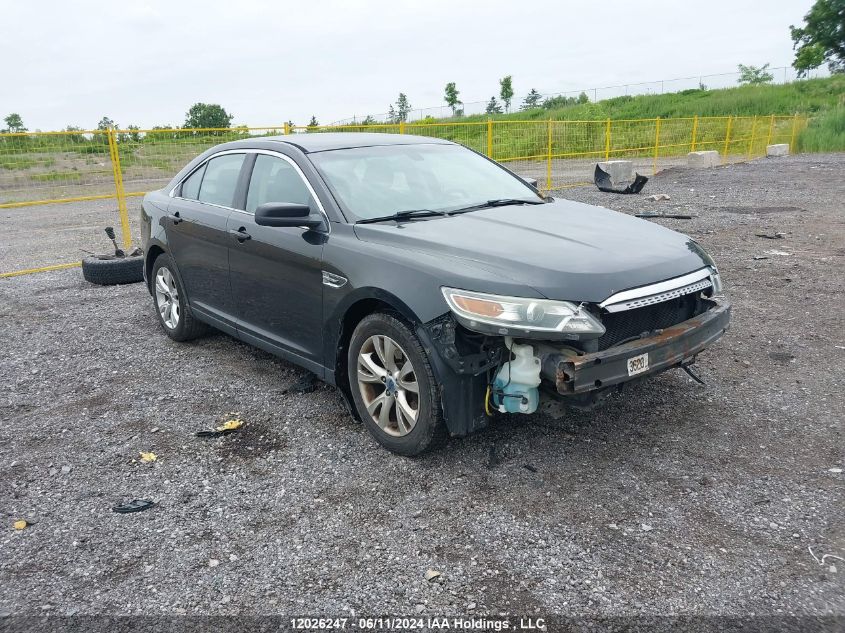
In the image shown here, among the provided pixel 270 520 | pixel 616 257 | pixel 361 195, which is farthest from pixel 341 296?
pixel 616 257

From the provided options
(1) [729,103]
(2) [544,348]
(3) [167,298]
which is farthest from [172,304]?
(1) [729,103]

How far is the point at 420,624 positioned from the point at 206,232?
3.49m

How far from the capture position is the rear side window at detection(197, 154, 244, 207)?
5000mm

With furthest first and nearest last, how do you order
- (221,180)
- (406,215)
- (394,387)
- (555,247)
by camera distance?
(221,180) < (406,215) < (394,387) < (555,247)

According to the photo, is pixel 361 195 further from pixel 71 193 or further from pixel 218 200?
pixel 71 193

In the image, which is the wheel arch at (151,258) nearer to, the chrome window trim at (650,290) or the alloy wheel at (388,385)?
the alloy wheel at (388,385)

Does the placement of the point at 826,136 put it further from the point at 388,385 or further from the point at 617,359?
the point at 388,385

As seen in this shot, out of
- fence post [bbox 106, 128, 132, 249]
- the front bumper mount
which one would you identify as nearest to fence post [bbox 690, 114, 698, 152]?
fence post [bbox 106, 128, 132, 249]

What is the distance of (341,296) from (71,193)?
848 centimetres

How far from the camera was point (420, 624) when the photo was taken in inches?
100

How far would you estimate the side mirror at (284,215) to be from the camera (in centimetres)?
385

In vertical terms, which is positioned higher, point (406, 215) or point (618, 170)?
point (406, 215)

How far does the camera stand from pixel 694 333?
3.62 meters

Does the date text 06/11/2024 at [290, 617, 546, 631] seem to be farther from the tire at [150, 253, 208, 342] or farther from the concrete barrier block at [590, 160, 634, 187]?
the concrete barrier block at [590, 160, 634, 187]
